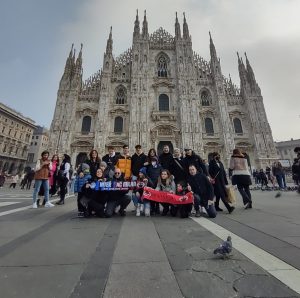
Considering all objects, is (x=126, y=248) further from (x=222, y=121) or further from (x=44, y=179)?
(x=222, y=121)

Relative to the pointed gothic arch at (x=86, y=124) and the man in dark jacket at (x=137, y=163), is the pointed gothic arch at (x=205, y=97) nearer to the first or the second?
the pointed gothic arch at (x=86, y=124)

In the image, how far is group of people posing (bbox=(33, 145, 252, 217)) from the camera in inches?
185

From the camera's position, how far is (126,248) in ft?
8.14

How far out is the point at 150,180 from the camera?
16.6ft

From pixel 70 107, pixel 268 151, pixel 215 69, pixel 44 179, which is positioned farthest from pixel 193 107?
pixel 44 179

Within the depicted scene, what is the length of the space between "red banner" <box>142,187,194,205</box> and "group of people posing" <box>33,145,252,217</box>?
4.7 inches

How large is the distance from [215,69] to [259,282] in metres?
28.3

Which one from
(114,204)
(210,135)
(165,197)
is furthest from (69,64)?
(165,197)

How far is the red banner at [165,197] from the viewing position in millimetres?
4480

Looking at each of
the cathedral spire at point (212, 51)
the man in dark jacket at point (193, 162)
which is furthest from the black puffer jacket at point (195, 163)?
the cathedral spire at point (212, 51)

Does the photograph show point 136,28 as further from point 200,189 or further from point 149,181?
point 200,189

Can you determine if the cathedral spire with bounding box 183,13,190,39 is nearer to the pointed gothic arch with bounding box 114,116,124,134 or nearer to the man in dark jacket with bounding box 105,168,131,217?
the pointed gothic arch with bounding box 114,116,124,134

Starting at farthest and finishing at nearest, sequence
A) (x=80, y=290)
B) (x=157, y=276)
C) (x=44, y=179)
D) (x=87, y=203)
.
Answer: (x=44, y=179), (x=87, y=203), (x=157, y=276), (x=80, y=290)

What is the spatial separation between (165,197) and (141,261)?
2.72 metres
